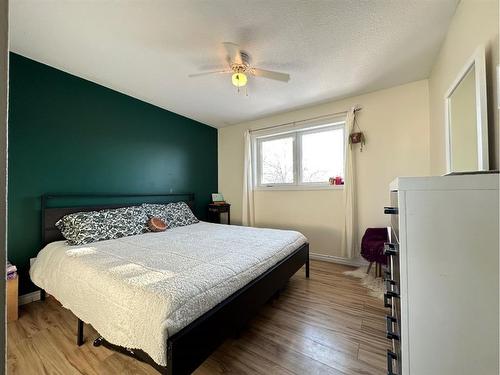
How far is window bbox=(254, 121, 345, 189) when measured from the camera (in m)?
3.26

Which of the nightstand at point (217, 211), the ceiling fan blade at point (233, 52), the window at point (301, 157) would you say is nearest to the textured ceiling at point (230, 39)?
the ceiling fan blade at point (233, 52)

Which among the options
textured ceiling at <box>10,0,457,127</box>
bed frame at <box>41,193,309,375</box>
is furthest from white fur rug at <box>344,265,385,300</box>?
textured ceiling at <box>10,0,457,127</box>

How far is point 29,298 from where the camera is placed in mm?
2104

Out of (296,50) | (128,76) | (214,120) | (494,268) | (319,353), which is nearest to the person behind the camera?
(494,268)

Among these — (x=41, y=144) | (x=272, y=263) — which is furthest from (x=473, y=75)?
(x=41, y=144)

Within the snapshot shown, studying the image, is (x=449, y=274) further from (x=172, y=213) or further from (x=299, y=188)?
(x=172, y=213)

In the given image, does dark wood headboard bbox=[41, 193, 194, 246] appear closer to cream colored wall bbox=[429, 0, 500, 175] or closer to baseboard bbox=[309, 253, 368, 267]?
baseboard bbox=[309, 253, 368, 267]

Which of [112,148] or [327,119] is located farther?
[327,119]

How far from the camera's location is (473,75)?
1.31 meters

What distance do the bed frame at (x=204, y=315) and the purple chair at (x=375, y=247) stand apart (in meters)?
0.69

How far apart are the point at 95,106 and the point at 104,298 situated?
2.40 meters

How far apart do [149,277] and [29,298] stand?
187 centimetres

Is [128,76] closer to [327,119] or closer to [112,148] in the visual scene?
[112,148]

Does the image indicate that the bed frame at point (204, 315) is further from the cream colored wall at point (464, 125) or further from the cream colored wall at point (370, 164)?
the cream colored wall at point (464, 125)
